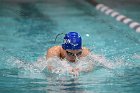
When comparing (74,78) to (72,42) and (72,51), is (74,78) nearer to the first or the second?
(72,51)

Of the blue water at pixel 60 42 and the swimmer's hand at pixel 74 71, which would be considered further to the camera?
the swimmer's hand at pixel 74 71

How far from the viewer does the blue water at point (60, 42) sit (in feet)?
17.2

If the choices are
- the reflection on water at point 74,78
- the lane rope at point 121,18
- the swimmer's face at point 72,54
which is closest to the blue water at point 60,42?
the reflection on water at point 74,78

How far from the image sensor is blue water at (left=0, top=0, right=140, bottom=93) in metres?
5.23

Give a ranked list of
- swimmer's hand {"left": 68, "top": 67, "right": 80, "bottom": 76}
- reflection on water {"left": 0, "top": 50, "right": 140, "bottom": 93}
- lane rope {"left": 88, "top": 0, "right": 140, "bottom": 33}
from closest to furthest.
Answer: reflection on water {"left": 0, "top": 50, "right": 140, "bottom": 93}
swimmer's hand {"left": 68, "top": 67, "right": 80, "bottom": 76}
lane rope {"left": 88, "top": 0, "right": 140, "bottom": 33}

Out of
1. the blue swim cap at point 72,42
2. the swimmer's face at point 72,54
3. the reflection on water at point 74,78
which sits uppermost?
the blue swim cap at point 72,42

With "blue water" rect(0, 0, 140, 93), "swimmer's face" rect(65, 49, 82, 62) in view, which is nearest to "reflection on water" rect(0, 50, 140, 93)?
"blue water" rect(0, 0, 140, 93)

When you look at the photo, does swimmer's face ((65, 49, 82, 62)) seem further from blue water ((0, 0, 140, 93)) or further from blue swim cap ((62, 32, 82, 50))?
blue water ((0, 0, 140, 93))

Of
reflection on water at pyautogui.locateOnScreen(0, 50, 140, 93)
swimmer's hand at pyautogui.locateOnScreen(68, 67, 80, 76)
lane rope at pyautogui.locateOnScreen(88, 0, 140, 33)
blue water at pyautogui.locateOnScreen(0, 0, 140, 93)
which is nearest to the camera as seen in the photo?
reflection on water at pyautogui.locateOnScreen(0, 50, 140, 93)

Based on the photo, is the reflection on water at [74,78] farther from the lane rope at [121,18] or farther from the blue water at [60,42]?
the lane rope at [121,18]

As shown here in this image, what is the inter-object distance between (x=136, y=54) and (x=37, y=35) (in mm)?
2513

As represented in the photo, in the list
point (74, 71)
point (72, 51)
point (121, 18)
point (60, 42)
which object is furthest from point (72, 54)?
point (121, 18)

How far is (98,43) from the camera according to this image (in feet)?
27.2

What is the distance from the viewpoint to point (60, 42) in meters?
8.38
